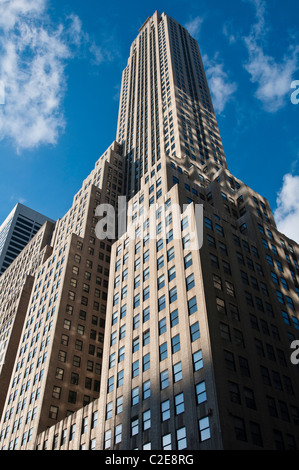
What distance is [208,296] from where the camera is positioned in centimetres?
4806

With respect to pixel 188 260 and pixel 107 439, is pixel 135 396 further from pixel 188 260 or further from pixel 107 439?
pixel 188 260

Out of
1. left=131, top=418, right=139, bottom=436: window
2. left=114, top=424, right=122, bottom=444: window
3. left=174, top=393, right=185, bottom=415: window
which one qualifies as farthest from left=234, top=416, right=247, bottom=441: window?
left=114, top=424, right=122, bottom=444: window

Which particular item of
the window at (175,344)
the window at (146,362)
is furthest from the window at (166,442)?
the window at (146,362)

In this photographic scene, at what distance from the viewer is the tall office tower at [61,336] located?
6444cm

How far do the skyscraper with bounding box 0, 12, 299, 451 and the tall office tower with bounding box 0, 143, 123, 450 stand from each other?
1.01ft

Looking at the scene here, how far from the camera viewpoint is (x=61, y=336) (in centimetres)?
7162

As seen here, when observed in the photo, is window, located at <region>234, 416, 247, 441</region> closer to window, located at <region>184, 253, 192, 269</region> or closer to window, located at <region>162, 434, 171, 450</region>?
window, located at <region>162, 434, 171, 450</region>

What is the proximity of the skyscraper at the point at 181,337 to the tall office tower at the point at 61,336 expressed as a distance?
1.01 ft

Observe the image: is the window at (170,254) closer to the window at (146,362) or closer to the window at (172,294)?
the window at (172,294)

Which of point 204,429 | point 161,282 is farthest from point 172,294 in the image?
point 204,429

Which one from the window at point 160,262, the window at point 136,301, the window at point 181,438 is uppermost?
the window at point 160,262

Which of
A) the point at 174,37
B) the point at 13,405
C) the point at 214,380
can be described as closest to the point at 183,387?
the point at 214,380

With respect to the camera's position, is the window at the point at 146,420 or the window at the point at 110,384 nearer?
the window at the point at 146,420

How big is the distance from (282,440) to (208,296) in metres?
16.1
